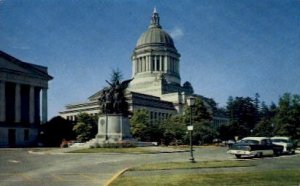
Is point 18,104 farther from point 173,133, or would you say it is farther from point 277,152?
point 277,152

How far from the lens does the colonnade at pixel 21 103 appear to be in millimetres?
76250

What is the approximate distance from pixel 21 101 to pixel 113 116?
37973 mm

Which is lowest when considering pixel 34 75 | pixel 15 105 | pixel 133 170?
pixel 133 170

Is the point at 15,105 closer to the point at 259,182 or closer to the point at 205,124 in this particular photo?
the point at 205,124

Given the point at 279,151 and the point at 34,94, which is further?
the point at 34,94

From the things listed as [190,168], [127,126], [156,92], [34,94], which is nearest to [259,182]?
[190,168]

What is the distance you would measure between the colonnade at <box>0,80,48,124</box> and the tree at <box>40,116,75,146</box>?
6099 mm

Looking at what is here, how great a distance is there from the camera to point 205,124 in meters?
75.2

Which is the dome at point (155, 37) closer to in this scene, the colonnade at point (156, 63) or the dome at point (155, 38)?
the dome at point (155, 38)

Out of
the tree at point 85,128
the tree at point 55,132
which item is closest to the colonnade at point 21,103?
the tree at point 55,132

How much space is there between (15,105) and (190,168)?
65606 millimetres

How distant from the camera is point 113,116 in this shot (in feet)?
161

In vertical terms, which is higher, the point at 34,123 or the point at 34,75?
the point at 34,75

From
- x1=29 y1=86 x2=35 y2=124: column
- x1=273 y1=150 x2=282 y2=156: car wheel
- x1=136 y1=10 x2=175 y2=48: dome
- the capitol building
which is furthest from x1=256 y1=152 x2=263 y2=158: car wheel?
x1=136 y1=10 x2=175 y2=48: dome
